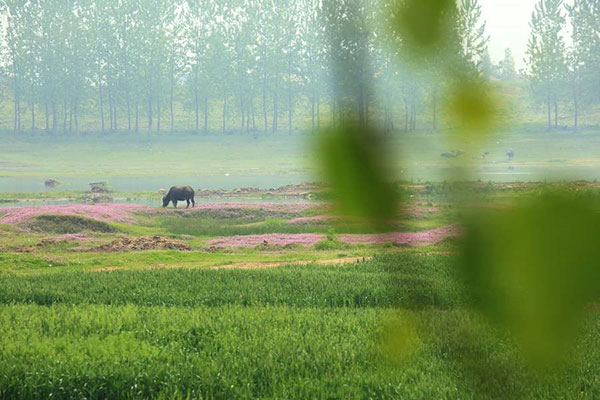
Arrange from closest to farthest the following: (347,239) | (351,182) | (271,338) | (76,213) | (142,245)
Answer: (271,338), (142,245), (347,239), (76,213), (351,182)

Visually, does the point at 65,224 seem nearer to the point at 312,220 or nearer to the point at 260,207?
the point at 312,220

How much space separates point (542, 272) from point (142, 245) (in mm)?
16056

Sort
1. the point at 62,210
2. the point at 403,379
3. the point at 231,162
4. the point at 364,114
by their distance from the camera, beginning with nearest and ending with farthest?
the point at 403,379
the point at 62,210
the point at 364,114
the point at 231,162

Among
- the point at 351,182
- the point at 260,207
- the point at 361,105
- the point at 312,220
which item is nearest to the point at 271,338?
the point at 312,220

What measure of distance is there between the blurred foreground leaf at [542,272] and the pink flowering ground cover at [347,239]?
9781 millimetres

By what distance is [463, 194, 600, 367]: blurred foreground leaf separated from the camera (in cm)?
1306

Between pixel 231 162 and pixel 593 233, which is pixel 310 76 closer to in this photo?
pixel 231 162

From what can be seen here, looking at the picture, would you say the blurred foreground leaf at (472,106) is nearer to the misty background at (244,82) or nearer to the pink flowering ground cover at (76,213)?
the misty background at (244,82)

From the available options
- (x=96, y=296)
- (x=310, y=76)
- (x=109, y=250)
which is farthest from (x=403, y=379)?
(x=310, y=76)

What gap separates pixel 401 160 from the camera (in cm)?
7900

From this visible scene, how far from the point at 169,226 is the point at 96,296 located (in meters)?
20.1

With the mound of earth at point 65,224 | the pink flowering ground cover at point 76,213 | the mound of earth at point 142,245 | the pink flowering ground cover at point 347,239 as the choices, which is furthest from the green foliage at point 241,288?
the pink flowering ground cover at point 76,213

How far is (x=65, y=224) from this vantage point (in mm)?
32969

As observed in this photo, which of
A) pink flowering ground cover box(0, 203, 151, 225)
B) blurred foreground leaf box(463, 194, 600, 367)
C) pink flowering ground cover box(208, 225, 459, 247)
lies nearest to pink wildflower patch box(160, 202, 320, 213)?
pink flowering ground cover box(0, 203, 151, 225)
